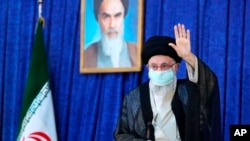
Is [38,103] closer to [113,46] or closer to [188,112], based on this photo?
[113,46]

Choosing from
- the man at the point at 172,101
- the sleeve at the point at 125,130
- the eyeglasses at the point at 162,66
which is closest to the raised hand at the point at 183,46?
the man at the point at 172,101

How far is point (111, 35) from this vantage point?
15.0 ft

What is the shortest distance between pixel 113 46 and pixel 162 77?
1337mm

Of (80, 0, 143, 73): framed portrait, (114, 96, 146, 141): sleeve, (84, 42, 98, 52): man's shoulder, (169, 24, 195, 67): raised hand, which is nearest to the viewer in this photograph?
(169, 24, 195, 67): raised hand

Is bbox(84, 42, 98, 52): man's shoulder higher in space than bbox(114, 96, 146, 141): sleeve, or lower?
higher

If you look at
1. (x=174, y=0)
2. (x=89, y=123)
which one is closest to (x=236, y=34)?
(x=174, y=0)

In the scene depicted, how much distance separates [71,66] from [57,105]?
A: 296 millimetres

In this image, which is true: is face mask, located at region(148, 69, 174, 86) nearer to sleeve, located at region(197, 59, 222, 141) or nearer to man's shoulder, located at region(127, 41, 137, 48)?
sleeve, located at region(197, 59, 222, 141)

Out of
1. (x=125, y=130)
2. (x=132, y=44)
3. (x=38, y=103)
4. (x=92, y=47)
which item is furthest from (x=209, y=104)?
(x=38, y=103)

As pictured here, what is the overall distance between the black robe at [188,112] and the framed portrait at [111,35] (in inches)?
45.7

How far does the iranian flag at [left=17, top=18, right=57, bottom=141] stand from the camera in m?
4.64

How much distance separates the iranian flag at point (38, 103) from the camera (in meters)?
4.64

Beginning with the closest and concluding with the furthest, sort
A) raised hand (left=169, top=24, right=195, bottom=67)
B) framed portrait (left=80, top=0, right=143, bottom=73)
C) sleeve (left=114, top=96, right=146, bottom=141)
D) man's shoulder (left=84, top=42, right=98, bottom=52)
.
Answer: raised hand (left=169, top=24, right=195, bottom=67) < sleeve (left=114, top=96, right=146, bottom=141) < framed portrait (left=80, top=0, right=143, bottom=73) < man's shoulder (left=84, top=42, right=98, bottom=52)

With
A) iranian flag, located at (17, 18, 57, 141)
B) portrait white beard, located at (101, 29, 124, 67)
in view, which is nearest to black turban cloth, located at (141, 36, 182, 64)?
portrait white beard, located at (101, 29, 124, 67)
